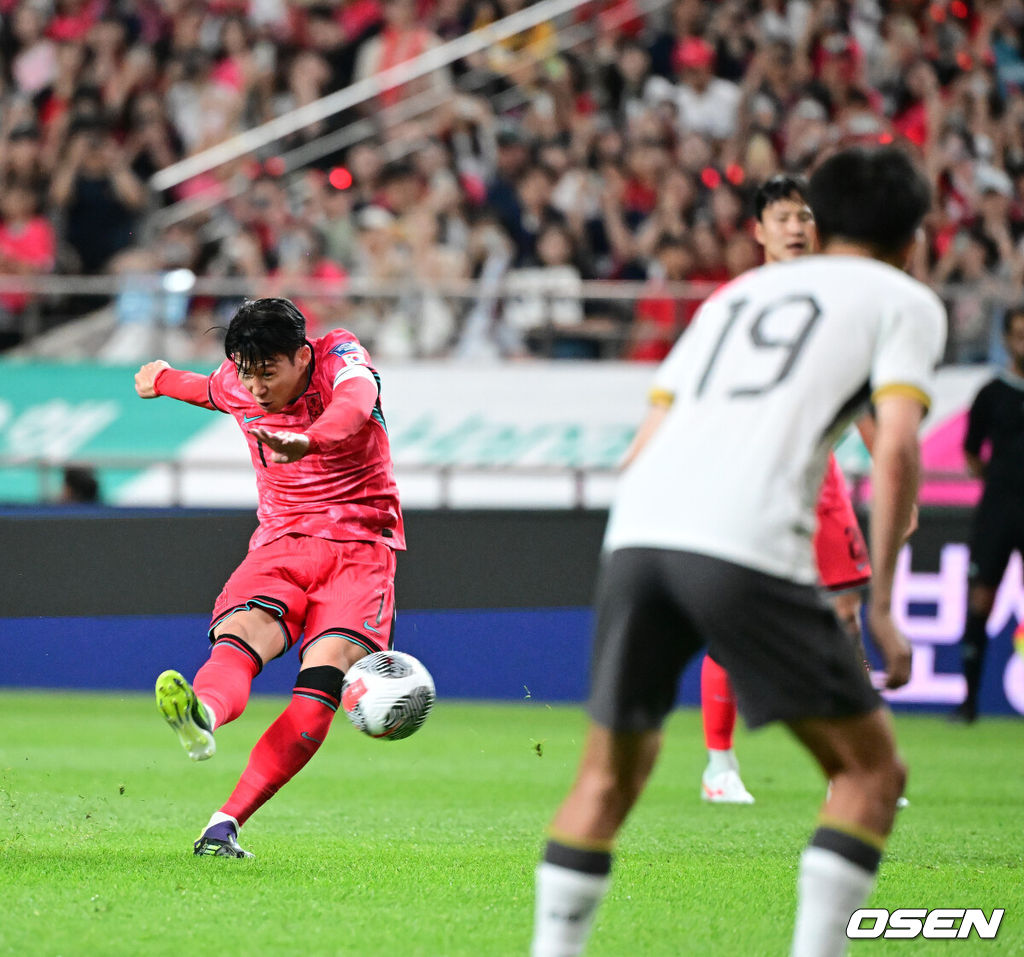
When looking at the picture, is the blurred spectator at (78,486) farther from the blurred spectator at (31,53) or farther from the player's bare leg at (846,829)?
the player's bare leg at (846,829)

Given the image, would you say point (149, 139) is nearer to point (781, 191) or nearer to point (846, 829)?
point (781, 191)

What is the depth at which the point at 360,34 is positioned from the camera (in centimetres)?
1509

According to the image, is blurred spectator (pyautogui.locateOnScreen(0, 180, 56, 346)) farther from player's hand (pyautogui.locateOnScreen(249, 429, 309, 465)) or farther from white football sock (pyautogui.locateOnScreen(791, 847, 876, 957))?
white football sock (pyautogui.locateOnScreen(791, 847, 876, 957))

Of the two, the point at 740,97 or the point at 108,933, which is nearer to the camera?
the point at 108,933

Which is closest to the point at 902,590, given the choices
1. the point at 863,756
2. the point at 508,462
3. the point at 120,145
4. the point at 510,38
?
the point at 508,462

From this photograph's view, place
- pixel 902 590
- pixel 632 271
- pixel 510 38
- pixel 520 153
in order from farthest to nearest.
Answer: pixel 510 38 → pixel 520 153 → pixel 632 271 → pixel 902 590

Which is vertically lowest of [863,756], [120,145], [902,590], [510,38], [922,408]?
[902,590]

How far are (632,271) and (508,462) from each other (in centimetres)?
204

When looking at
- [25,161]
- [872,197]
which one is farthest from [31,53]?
[872,197]

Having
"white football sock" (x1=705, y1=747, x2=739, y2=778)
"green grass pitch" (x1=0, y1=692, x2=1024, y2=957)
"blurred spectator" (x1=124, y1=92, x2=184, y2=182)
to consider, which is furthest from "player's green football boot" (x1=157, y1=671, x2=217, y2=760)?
"blurred spectator" (x1=124, y1=92, x2=184, y2=182)

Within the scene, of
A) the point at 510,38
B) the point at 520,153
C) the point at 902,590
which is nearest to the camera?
the point at 902,590

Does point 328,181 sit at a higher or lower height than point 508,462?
higher

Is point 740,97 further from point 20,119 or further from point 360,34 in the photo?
point 20,119

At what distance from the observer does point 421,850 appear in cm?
567
